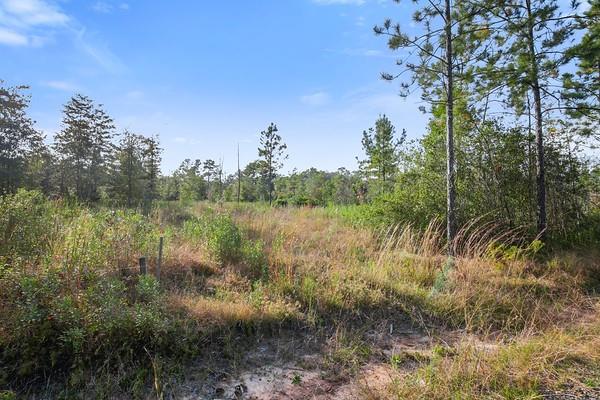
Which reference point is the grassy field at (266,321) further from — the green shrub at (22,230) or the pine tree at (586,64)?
the pine tree at (586,64)

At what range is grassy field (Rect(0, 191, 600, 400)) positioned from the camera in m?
2.27

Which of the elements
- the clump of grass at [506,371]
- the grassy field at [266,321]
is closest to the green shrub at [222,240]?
the grassy field at [266,321]

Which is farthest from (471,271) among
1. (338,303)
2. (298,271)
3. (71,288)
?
(71,288)

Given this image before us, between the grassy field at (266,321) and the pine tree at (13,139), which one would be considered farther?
the pine tree at (13,139)

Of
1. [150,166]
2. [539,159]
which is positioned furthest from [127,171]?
[539,159]

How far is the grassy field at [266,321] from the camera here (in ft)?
7.43

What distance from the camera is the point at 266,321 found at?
122 inches

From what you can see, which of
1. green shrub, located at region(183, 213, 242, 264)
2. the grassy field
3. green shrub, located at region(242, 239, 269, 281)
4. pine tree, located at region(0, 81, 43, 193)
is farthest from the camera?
pine tree, located at region(0, 81, 43, 193)

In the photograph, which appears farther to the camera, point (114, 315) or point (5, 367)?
point (114, 315)

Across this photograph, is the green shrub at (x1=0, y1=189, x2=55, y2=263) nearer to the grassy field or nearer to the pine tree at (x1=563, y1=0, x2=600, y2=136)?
the grassy field

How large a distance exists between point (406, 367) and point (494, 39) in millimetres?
5371

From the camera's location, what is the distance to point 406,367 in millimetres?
2650

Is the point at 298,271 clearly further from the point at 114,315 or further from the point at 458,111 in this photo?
the point at 458,111

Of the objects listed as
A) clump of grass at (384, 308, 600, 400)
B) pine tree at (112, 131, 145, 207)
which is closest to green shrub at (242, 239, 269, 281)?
clump of grass at (384, 308, 600, 400)
